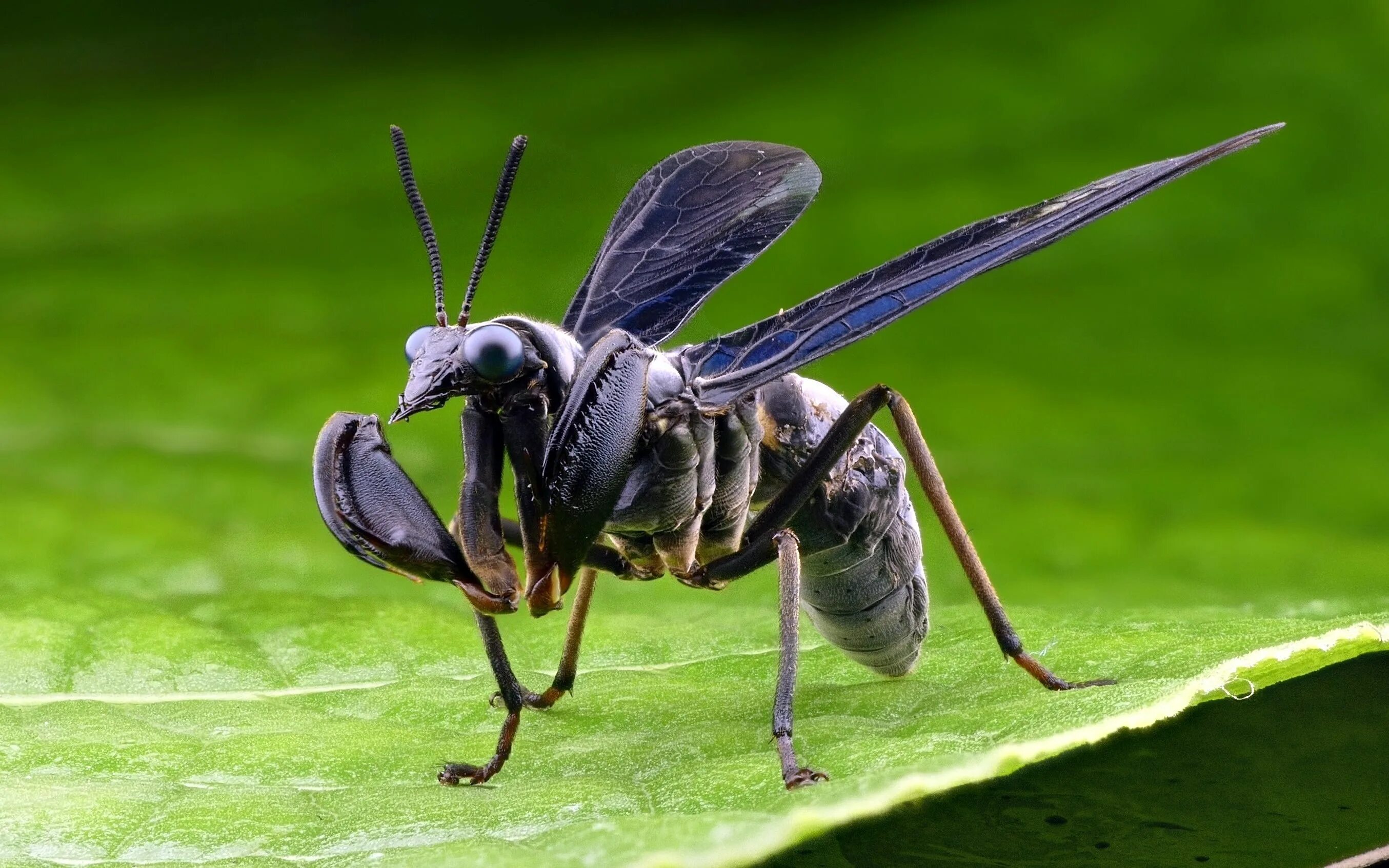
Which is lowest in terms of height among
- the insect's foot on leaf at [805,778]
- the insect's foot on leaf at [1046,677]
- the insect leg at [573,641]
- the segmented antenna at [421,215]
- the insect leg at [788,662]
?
the insect leg at [573,641]

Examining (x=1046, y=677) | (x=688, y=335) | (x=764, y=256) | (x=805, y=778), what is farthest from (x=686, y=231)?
(x=805, y=778)

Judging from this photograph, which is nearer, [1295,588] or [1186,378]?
[1295,588]

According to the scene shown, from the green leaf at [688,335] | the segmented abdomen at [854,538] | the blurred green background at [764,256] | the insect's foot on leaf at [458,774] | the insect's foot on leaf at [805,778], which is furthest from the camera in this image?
the blurred green background at [764,256]

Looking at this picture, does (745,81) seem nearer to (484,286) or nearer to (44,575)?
(484,286)

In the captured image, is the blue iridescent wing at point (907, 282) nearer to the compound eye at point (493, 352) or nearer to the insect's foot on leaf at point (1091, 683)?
the compound eye at point (493, 352)

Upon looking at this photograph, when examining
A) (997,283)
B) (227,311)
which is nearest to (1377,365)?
(997,283)

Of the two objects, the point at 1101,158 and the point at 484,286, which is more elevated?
the point at 1101,158

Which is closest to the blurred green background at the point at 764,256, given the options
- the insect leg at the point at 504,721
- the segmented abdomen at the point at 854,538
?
the segmented abdomen at the point at 854,538
